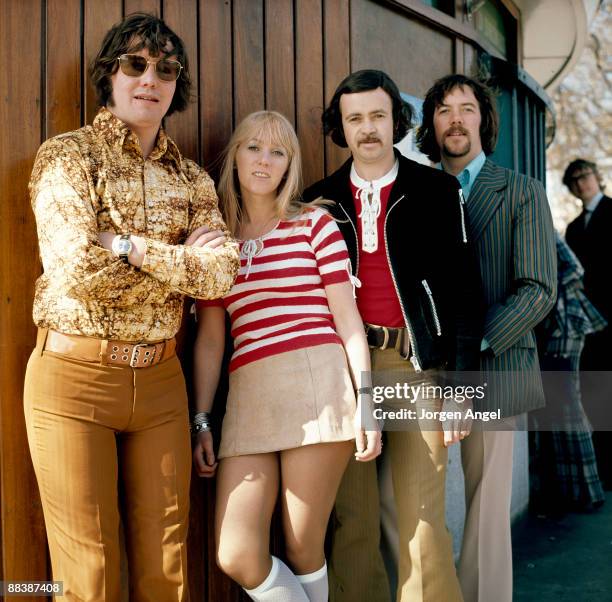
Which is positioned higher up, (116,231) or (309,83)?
(309,83)

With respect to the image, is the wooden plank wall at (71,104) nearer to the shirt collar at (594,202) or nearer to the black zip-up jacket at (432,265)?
the black zip-up jacket at (432,265)

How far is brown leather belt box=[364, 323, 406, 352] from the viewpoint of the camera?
294 centimetres

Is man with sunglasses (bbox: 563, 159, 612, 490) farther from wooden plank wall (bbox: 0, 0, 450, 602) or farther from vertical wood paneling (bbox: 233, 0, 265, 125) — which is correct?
vertical wood paneling (bbox: 233, 0, 265, 125)

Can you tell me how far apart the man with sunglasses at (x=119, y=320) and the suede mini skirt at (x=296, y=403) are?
259mm

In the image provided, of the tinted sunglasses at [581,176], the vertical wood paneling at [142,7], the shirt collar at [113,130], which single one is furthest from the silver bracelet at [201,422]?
the tinted sunglasses at [581,176]

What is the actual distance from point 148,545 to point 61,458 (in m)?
0.43

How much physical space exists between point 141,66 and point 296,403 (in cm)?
124

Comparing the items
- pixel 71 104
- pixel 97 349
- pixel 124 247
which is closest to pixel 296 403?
pixel 97 349

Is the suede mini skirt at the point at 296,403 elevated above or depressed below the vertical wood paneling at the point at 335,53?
below


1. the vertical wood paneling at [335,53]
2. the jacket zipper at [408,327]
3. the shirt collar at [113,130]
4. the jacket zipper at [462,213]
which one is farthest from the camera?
the vertical wood paneling at [335,53]

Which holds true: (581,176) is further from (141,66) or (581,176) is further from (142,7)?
(141,66)

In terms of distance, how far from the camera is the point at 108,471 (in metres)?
2.34

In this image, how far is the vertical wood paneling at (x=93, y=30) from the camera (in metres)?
2.79

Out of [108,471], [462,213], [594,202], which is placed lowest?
[108,471]
